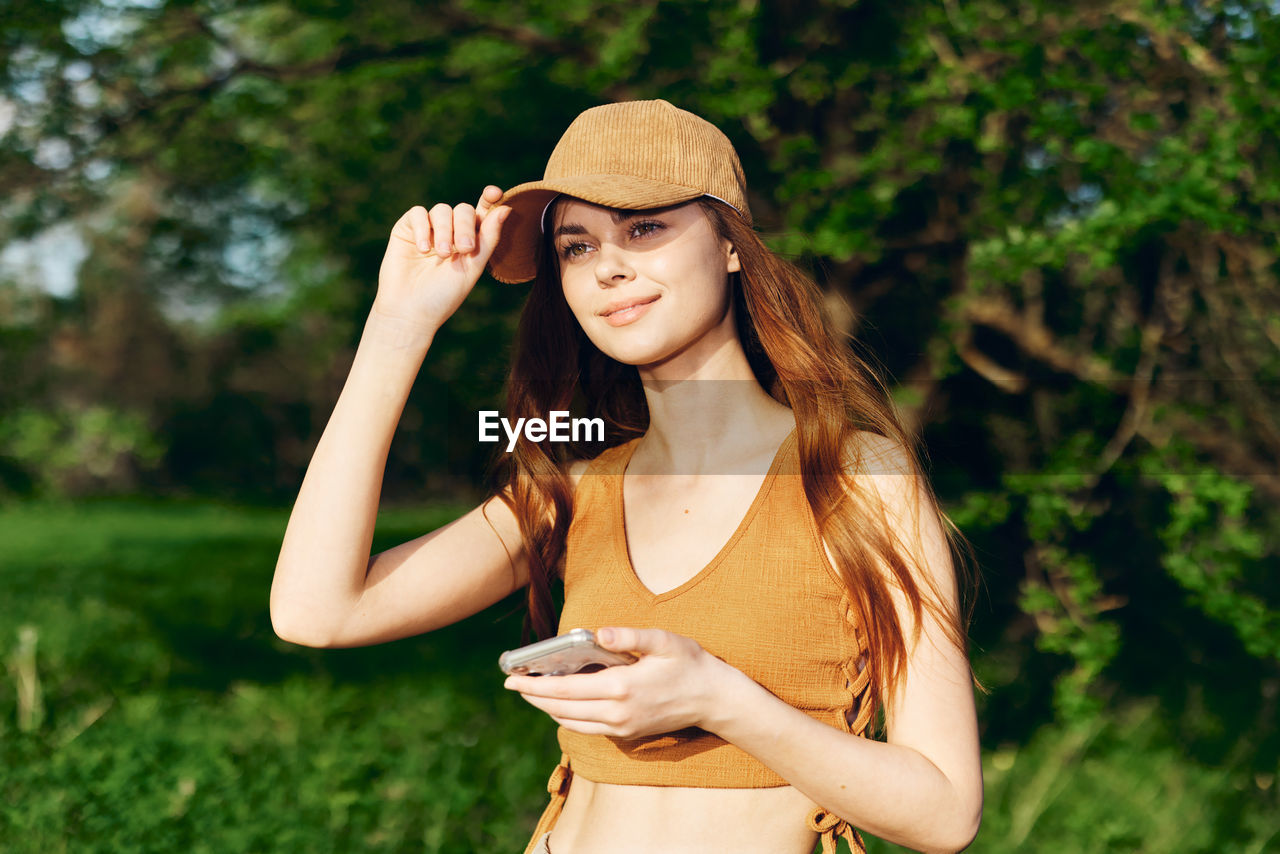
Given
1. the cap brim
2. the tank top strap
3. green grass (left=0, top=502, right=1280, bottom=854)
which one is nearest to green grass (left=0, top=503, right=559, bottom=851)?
green grass (left=0, top=502, right=1280, bottom=854)

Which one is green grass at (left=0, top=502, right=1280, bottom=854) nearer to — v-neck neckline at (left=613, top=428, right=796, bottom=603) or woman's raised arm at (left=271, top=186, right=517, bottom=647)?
woman's raised arm at (left=271, top=186, right=517, bottom=647)

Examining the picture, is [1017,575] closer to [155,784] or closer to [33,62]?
[155,784]

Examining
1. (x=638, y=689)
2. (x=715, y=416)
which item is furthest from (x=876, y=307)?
(x=638, y=689)

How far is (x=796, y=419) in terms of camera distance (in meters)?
1.82

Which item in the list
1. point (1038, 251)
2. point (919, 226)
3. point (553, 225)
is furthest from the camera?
point (919, 226)

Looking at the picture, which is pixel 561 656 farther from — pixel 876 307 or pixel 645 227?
pixel 876 307

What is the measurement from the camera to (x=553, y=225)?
1.96 m

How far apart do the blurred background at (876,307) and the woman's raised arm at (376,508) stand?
0.41m

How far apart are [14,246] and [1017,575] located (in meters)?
5.75

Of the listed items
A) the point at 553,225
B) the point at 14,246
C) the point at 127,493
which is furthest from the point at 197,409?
the point at 553,225

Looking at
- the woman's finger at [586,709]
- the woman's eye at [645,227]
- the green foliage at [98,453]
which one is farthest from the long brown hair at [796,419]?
the green foliage at [98,453]

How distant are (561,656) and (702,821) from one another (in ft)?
1.44

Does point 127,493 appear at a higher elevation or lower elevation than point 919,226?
lower

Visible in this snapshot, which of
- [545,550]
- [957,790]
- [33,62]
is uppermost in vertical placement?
[33,62]
